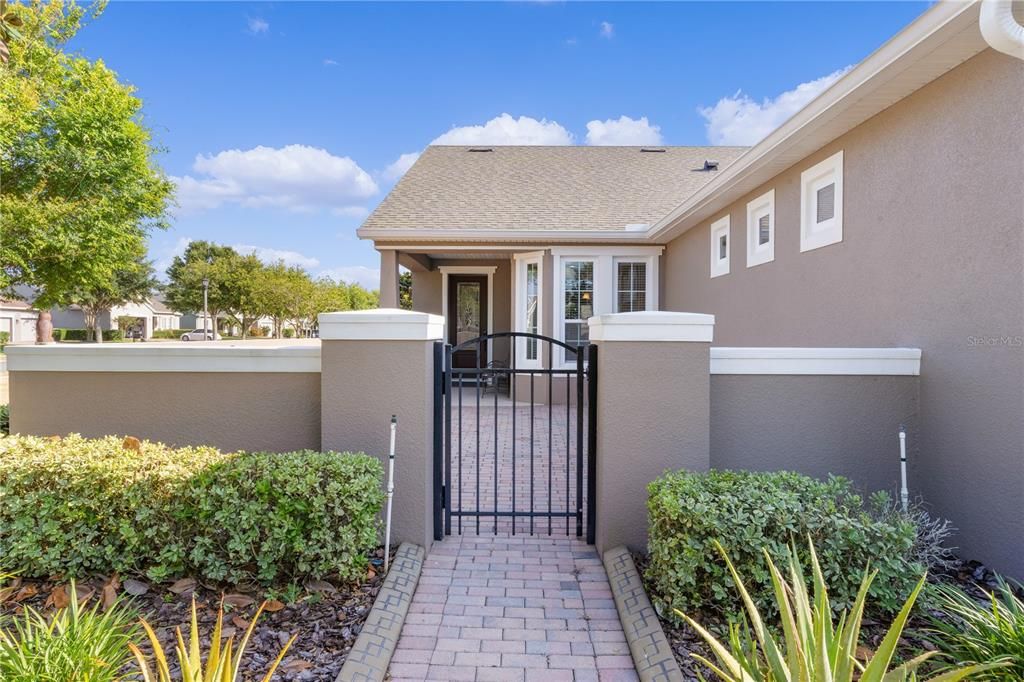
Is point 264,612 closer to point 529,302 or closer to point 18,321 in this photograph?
point 529,302

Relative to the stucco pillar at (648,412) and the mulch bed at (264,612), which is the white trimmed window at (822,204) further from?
the mulch bed at (264,612)

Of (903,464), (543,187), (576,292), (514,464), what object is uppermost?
(543,187)

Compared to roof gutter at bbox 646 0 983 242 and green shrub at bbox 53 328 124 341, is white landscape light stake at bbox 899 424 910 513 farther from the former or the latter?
green shrub at bbox 53 328 124 341

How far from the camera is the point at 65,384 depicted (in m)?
4.29

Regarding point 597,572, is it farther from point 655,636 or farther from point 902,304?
point 902,304

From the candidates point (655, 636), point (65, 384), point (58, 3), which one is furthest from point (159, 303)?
point (655, 636)

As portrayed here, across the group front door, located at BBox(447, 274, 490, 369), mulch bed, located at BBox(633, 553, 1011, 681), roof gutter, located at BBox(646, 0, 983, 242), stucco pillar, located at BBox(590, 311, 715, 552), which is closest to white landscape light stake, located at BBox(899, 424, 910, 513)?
mulch bed, located at BBox(633, 553, 1011, 681)

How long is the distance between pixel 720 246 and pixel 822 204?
259cm

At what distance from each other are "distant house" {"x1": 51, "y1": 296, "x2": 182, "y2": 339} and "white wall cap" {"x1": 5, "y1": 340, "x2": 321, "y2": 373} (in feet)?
159

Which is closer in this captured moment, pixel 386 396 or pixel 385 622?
pixel 385 622

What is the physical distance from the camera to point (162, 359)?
13.9 ft

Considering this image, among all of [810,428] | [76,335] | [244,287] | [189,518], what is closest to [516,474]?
[810,428]

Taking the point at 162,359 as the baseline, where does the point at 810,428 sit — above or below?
below

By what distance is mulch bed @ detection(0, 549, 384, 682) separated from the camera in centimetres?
261
